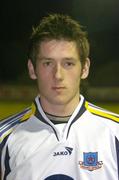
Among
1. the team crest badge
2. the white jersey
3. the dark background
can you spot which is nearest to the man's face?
the white jersey

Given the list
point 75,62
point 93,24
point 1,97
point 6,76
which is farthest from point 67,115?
point 93,24

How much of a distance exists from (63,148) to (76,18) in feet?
29.5

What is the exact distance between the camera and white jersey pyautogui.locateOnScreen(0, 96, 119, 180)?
206 cm

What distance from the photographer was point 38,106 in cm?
223

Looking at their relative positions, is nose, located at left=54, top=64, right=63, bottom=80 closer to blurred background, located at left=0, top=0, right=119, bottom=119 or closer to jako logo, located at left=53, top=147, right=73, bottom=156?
jako logo, located at left=53, top=147, right=73, bottom=156

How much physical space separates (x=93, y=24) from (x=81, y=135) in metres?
8.98

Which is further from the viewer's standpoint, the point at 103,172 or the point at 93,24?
the point at 93,24

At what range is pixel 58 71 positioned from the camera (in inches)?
80.7

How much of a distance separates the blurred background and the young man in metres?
6.54

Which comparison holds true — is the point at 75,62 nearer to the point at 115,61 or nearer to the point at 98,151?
the point at 98,151

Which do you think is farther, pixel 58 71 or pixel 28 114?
pixel 28 114

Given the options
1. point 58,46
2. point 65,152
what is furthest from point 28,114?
point 58,46

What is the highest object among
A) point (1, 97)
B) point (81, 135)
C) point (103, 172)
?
point (81, 135)

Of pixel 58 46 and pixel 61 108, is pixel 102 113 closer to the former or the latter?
pixel 61 108
